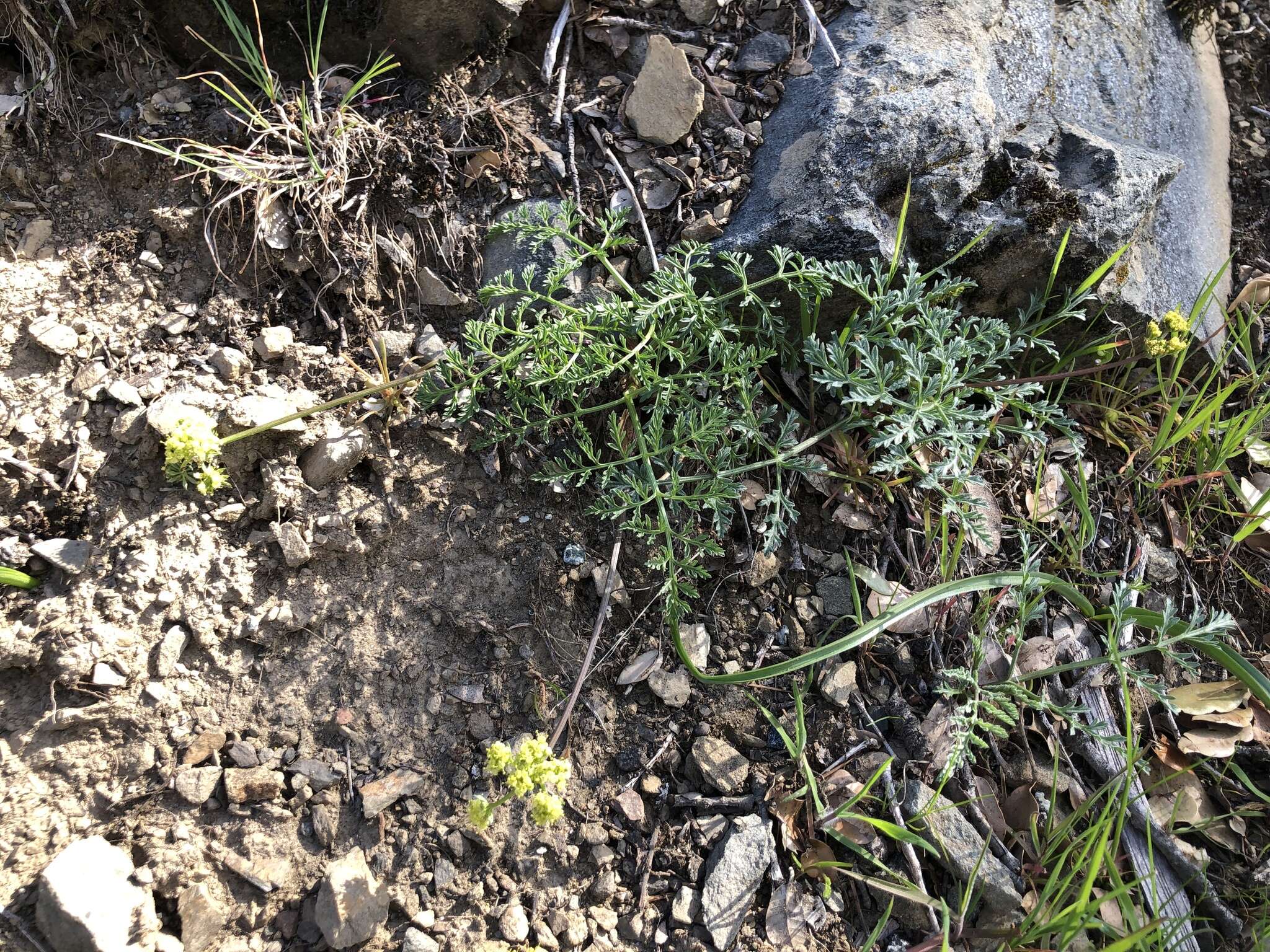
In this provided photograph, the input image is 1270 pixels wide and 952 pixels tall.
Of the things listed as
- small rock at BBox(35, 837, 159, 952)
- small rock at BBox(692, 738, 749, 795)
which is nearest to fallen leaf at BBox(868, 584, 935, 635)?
small rock at BBox(692, 738, 749, 795)

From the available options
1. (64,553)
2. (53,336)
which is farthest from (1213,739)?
(53,336)

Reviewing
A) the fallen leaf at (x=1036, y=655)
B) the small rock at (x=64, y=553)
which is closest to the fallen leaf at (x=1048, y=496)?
the fallen leaf at (x=1036, y=655)

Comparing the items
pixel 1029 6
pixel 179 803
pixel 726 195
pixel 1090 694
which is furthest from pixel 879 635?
pixel 1029 6

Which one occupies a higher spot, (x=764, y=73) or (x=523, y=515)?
(x=764, y=73)

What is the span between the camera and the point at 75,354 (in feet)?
9.04

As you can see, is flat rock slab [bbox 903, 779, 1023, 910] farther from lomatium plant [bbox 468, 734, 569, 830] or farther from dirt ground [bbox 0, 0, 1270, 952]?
lomatium plant [bbox 468, 734, 569, 830]

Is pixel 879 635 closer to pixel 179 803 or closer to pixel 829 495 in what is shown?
pixel 829 495

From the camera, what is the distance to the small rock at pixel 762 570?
2963 mm

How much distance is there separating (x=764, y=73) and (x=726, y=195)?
0.65m

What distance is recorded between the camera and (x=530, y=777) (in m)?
2.32

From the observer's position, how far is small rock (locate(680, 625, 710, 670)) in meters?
2.85

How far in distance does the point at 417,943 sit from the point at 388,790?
0.43 meters

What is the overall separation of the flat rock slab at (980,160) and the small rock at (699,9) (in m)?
0.48

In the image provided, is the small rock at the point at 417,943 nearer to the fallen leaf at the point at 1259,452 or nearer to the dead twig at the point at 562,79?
the dead twig at the point at 562,79
